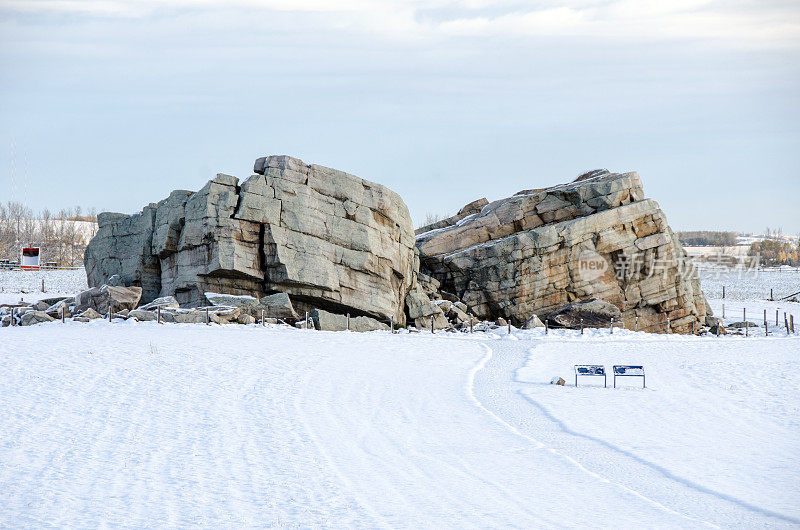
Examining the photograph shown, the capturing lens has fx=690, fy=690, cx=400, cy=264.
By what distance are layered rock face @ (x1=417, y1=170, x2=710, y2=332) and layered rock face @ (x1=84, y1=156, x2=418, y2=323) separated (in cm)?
710

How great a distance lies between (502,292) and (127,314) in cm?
2422

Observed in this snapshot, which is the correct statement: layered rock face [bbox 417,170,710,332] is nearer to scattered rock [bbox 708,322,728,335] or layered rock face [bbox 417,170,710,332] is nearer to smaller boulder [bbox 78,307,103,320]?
scattered rock [bbox 708,322,728,335]

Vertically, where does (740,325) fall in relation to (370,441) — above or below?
above

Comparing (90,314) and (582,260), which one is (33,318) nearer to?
(90,314)

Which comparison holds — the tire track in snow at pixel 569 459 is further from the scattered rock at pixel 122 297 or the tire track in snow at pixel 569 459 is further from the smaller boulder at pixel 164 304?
the scattered rock at pixel 122 297

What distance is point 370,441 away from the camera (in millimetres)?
13430

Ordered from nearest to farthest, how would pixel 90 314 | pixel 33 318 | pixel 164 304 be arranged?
pixel 33 318 < pixel 90 314 < pixel 164 304

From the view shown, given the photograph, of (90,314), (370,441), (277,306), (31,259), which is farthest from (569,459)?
(31,259)

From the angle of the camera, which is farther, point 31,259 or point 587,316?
point 31,259

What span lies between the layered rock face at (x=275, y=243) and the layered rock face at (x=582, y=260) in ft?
23.3

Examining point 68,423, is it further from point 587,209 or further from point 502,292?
point 587,209

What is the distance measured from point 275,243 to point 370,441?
1008 inches

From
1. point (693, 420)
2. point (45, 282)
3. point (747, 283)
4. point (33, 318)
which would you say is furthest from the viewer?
point (747, 283)

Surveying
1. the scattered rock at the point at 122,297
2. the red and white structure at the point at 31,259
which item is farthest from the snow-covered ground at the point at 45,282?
the scattered rock at the point at 122,297
